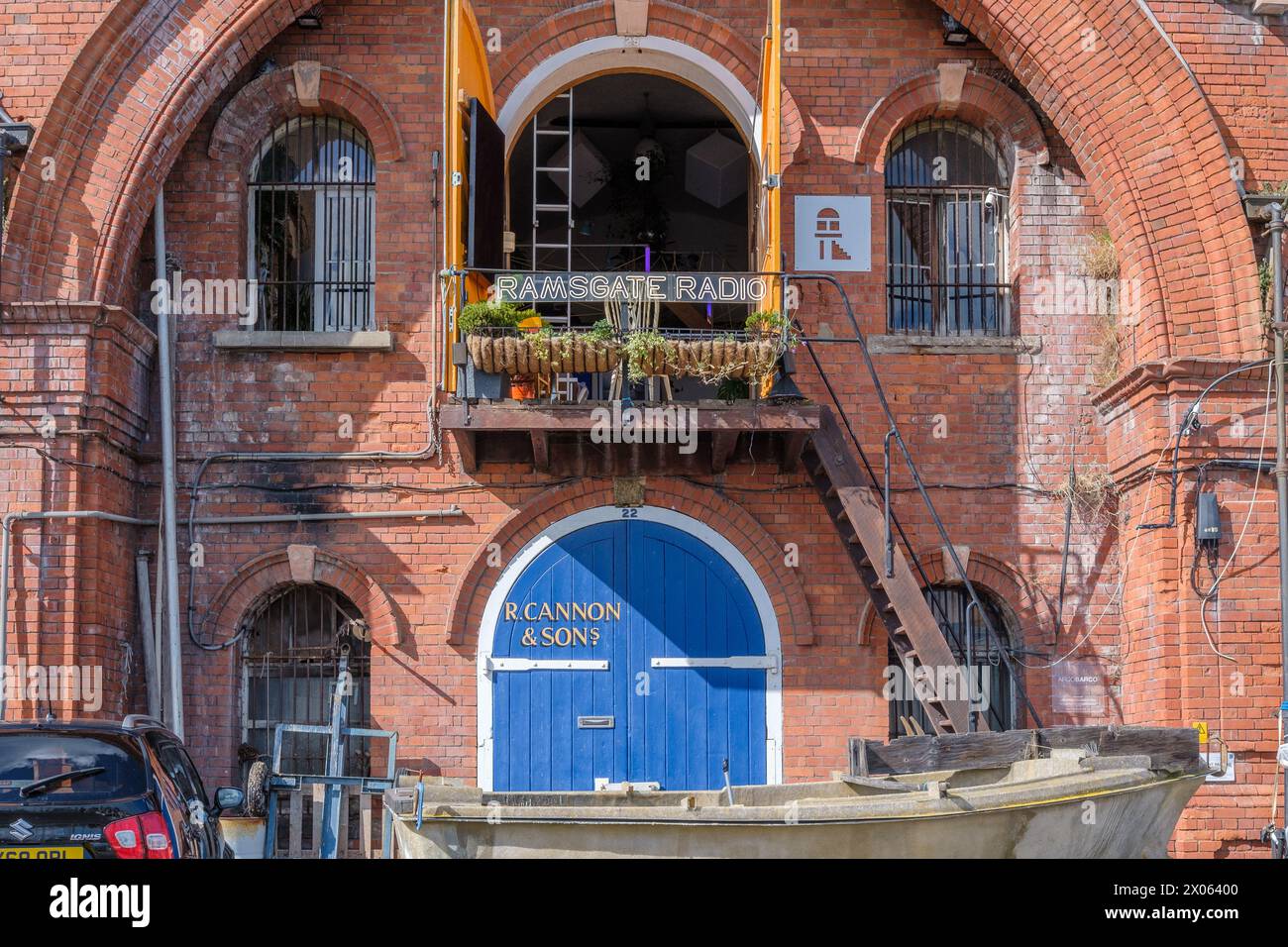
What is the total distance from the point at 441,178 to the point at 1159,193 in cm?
644

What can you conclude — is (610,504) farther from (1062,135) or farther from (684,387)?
(1062,135)

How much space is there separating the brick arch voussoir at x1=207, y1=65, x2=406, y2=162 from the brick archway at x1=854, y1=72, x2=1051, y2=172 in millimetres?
4359

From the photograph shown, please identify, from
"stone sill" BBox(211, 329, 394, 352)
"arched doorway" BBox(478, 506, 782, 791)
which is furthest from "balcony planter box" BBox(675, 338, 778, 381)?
"stone sill" BBox(211, 329, 394, 352)

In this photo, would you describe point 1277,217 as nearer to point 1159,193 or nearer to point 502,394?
point 1159,193

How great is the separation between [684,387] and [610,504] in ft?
4.65

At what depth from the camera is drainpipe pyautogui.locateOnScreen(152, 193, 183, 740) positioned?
1395 cm

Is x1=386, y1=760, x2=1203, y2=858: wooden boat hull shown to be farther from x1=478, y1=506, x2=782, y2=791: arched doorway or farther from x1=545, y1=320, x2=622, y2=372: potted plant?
x1=545, y1=320, x2=622, y2=372: potted plant

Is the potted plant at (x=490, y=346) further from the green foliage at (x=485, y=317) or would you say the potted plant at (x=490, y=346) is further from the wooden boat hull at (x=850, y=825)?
the wooden boat hull at (x=850, y=825)

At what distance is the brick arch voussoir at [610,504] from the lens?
14289 mm

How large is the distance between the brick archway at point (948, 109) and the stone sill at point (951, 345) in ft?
5.33

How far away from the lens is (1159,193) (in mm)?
14094

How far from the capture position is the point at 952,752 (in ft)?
39.1

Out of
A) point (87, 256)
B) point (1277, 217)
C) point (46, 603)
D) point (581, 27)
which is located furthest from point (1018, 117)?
point (46, 603)

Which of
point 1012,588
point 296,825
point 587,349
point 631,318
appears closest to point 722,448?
point 631,318
